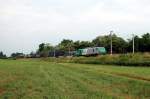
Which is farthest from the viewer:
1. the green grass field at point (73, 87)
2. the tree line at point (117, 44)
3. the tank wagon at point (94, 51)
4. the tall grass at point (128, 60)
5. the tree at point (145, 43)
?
the tree line at point (117, 44)

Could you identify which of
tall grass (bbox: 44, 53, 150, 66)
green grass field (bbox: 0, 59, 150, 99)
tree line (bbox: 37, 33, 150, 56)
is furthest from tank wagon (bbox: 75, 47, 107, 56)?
green grass field (bbox: 0, 59, 150, 99)

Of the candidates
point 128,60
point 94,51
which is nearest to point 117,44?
point 94,51

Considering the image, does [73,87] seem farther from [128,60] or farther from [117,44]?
[117,44]

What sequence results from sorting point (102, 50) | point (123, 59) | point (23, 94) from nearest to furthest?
point (23, 94) < point (123, 59) < point (102, 50)

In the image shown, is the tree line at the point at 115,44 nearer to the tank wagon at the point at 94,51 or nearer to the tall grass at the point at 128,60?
the tank wagon at the point at 94,51

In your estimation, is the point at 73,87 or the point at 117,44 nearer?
the point at 73,87

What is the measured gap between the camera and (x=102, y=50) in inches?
3674

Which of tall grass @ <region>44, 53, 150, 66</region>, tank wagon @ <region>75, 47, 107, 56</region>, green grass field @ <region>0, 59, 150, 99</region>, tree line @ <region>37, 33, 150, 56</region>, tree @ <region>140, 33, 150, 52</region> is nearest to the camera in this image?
green grass field @ <region>0, 59, 150, 99</region>

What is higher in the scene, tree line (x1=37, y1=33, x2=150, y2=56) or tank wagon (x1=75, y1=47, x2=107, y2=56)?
tree line (x1=37, y1=33, x2=150, y2=56)

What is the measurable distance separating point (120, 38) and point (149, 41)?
27303 mm

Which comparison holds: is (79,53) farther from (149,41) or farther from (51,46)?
(51,46)

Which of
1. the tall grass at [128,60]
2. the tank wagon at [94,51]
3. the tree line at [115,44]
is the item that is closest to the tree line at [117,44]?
the tree line at [115,44]

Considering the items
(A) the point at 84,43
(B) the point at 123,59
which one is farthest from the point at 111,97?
(A) the point at 84,43

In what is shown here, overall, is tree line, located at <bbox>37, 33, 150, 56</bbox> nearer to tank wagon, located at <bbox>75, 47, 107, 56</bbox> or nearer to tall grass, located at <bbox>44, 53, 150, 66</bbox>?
tank wagon, located at <bbox>75, 47, 107, 56</bbox>
